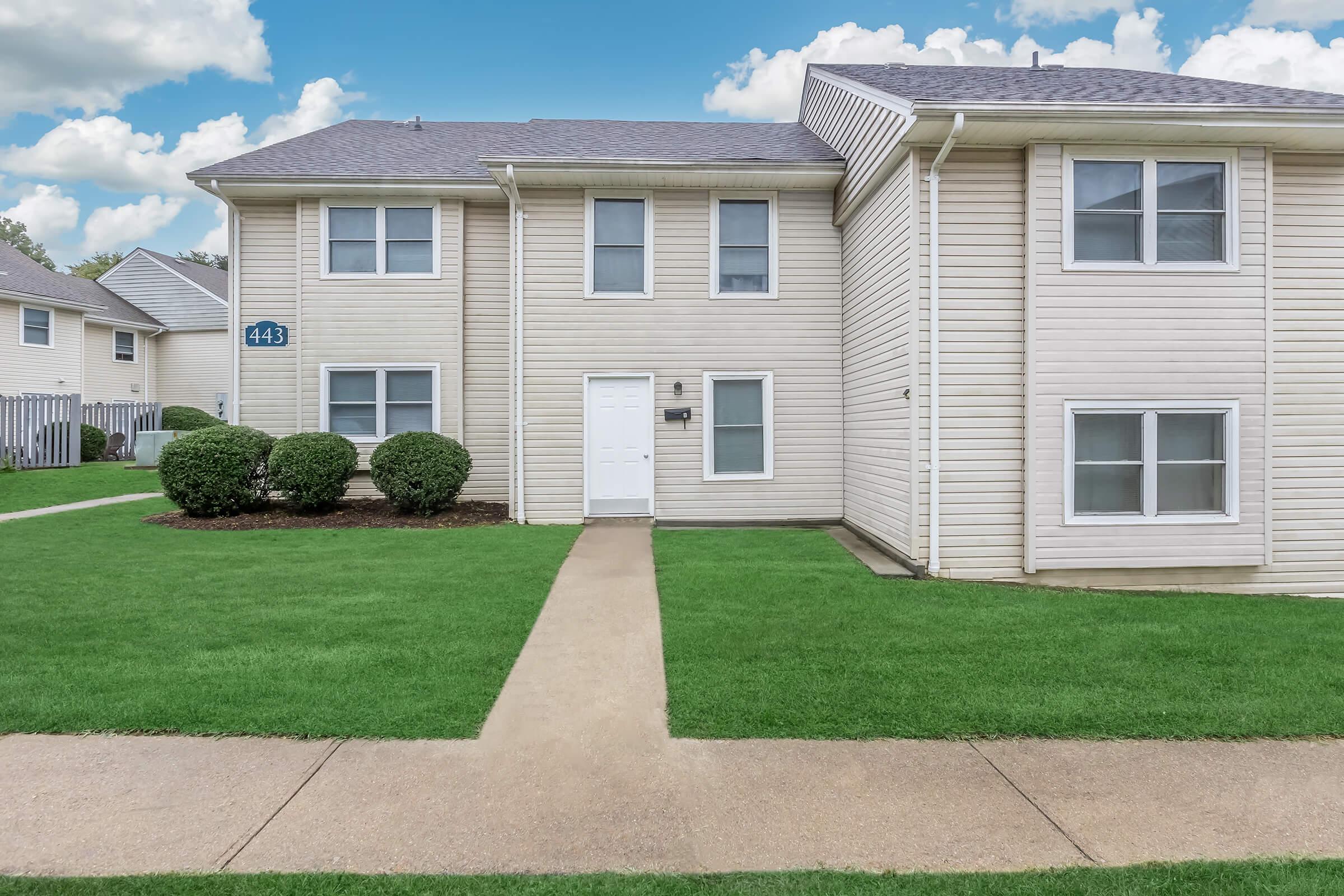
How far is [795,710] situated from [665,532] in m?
5.59

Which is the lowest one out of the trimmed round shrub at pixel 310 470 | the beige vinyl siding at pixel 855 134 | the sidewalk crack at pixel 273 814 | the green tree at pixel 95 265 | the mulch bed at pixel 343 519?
the sidewalk crack at pixel 273 814

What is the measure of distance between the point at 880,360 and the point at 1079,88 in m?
3.49

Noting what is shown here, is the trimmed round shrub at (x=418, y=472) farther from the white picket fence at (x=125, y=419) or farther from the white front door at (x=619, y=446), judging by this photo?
the white picket fence at (x=125, y=419)

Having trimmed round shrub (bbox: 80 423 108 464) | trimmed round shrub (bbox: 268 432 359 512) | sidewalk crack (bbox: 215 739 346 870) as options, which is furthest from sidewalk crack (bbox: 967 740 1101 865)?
trimmed round shrub (bbox: 80 423 108 464)

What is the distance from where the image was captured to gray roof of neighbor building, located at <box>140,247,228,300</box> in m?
22.8

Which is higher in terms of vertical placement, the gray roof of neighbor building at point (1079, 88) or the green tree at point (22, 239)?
the green tree at point (22, 239)

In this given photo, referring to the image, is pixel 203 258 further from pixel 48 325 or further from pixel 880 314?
pixel 880 314

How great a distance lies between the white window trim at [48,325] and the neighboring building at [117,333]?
16mm

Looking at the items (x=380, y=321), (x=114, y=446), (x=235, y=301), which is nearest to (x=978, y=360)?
(x=380, y=321)

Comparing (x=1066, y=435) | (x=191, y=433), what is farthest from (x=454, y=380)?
(x=1066, y=435)

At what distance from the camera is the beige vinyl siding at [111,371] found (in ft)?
63.8

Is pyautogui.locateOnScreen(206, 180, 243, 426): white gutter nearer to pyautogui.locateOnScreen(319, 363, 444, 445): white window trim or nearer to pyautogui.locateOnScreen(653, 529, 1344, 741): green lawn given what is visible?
pyautogui.locateOnScreen(319, 363, 444, 445): white window trim

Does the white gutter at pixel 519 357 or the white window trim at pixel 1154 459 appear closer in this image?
the white window trim at pixel 1154 459

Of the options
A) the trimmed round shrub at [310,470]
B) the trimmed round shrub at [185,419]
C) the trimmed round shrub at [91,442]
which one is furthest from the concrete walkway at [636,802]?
the trimmed round shrub at [185,419]
